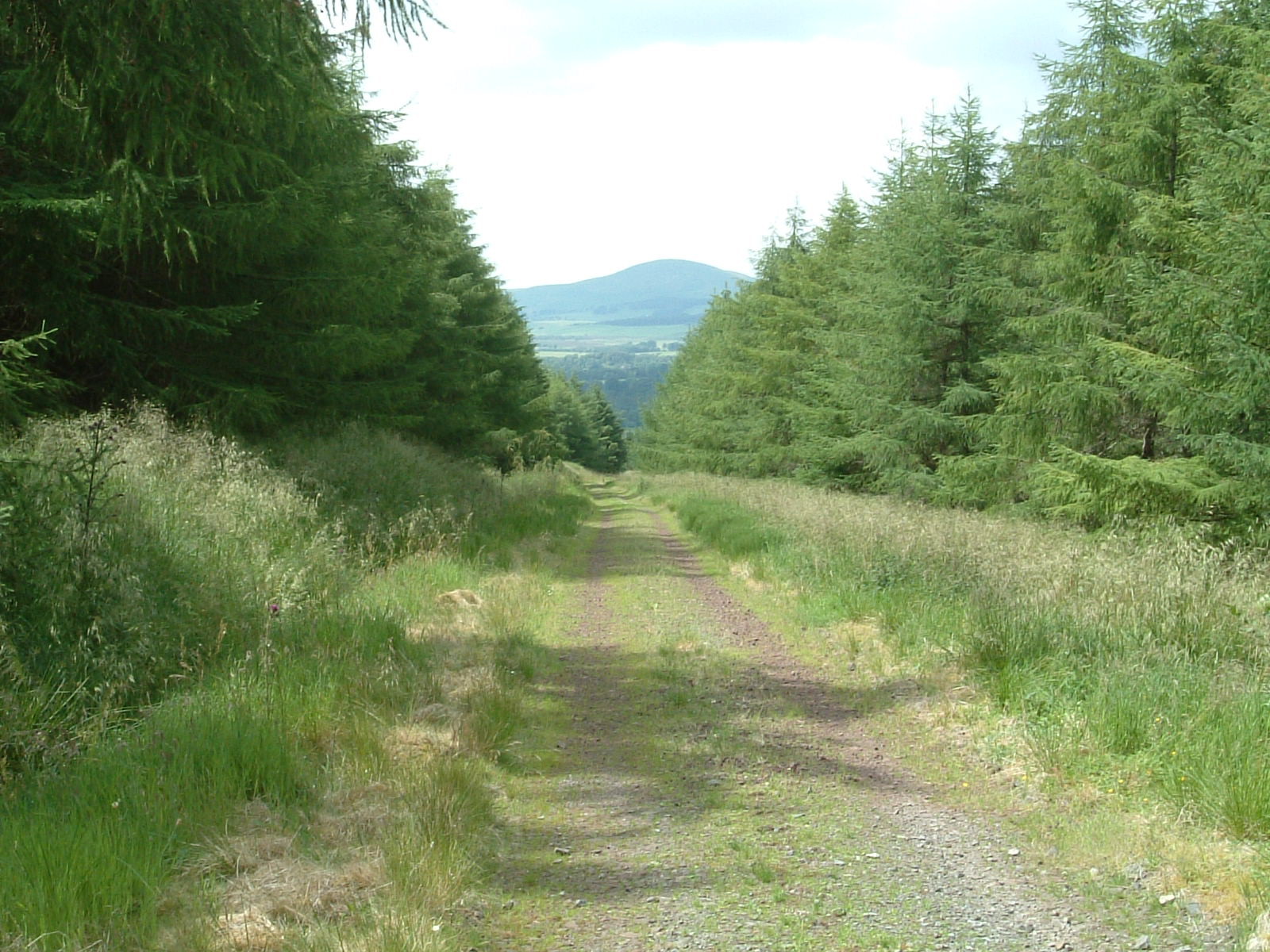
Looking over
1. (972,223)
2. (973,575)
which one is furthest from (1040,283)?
(973,575)

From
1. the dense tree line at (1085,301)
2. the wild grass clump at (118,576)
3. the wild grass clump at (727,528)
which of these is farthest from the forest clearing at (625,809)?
the wild grass clump at (727,528)

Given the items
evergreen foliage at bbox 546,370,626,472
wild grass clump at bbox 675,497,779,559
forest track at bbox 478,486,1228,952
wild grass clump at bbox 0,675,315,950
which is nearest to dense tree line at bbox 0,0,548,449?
wild grass clump at bbox 0,675,315,950

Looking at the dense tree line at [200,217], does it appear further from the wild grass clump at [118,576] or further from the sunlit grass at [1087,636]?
the sunlit grass at [1087,636]

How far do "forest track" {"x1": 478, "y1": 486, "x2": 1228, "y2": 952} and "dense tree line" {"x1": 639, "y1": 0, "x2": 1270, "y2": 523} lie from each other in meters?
7.09

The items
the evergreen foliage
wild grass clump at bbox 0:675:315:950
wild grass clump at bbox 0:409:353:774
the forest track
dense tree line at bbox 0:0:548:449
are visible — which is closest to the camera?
wild grass clump at bbox 0:675:315:950

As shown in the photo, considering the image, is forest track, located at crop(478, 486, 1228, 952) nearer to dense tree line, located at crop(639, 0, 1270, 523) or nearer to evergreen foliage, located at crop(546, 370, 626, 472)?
dense tree line, located at crop(639, 0, 1270, 523)

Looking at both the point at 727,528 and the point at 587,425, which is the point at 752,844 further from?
the point at 587,425

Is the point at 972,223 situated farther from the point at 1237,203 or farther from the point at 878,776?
the point at 878,776

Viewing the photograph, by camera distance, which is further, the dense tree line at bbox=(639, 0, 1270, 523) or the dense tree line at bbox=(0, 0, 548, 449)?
the dense tree line at bbox=(639, 0, 1270, 523)

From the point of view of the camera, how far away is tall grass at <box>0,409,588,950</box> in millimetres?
3545

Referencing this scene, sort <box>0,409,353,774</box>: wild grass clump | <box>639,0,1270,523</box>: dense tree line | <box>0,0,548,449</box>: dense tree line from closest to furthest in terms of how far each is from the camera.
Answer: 1. <box>0,409,353,774</box>: wild grass clump
2. <box>0,0,548,449</box>: dense tree line
3. <box>639,0,1270,523</box>: dense tree line

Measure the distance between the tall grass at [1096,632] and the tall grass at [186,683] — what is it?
3551 millimetres

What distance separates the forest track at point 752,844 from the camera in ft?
12.1

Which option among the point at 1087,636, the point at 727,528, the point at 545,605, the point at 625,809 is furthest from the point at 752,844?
the point at 727,528
